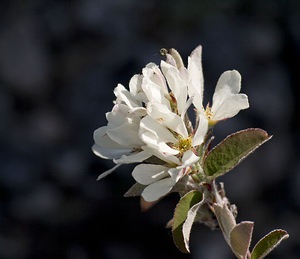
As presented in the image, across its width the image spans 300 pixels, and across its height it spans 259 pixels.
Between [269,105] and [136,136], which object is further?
[269,105]

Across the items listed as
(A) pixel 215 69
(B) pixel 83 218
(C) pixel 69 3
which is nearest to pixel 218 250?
(B) pixel 83 218

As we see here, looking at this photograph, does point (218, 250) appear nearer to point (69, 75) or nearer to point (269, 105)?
point (269, 105)

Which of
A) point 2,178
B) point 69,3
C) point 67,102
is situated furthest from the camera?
point 69,3

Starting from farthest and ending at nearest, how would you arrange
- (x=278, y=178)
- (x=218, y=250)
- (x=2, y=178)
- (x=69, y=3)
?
(x=69, y=3)
(x=2, y=178)
(x=278, y=178)
(x=218, y=250)

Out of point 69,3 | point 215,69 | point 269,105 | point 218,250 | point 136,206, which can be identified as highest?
point 69,3

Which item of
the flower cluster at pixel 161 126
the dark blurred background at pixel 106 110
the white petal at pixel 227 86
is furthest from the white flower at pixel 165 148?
the dark blurred background at pixel 106 110

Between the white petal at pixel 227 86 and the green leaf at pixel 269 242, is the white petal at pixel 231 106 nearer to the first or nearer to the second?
the white petal at pixel 227 86

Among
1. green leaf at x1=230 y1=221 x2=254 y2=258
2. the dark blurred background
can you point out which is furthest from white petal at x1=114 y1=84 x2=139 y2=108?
the dark blurred background

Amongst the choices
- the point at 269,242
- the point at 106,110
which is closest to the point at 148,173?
the point at 269,242
